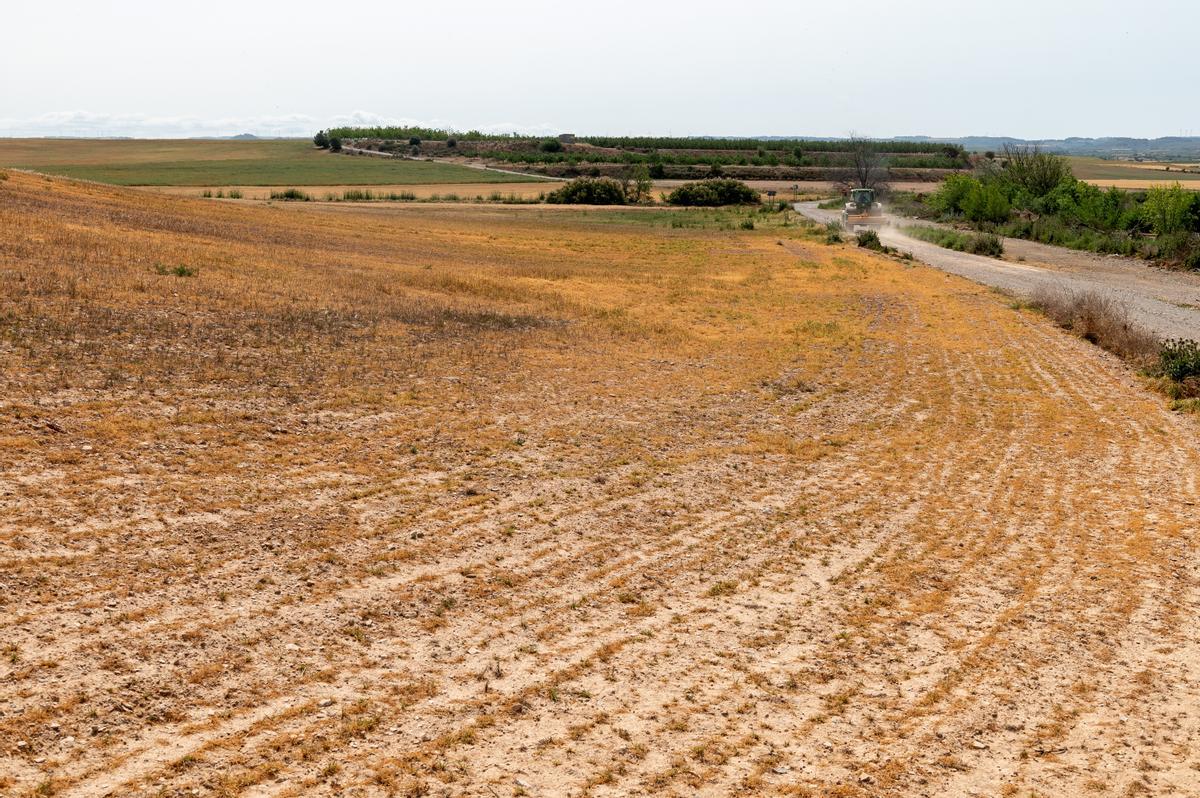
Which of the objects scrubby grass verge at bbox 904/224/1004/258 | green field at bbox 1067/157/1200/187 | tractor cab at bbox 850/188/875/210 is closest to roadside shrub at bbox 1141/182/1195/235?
scrubby grass verge at bbox 904/224/1004/258

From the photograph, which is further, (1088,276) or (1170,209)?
(1170,209)

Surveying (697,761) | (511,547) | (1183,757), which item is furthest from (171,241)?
(1183,757)

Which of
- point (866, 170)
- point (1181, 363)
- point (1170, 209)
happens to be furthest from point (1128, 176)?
point (1181, 363)

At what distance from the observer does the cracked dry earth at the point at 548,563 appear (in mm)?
6223

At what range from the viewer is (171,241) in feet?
82.6

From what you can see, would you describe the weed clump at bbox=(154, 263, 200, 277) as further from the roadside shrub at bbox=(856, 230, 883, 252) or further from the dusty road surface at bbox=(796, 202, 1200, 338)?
the roadside shrub at bbox=(856, 230, 883, 252)

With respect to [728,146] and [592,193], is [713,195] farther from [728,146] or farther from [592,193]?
[728,146]

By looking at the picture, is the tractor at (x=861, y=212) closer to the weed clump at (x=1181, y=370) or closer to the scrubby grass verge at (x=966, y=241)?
the scrubby grass verge at (x=966, y=241)

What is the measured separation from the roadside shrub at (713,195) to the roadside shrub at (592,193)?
538 cm

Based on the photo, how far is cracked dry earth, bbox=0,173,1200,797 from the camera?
622 cm

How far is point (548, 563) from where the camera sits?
945cm

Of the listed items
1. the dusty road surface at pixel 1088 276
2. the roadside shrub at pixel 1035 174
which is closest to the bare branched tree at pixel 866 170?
the roadside shrub at pixel 1035 174

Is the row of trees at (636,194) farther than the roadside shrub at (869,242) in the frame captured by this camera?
Yes

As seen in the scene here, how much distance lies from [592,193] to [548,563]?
3169 inches
